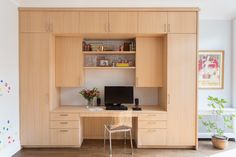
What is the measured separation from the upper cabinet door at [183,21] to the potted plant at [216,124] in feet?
4.90

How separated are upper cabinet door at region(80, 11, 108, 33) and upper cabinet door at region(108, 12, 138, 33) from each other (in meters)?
0.11

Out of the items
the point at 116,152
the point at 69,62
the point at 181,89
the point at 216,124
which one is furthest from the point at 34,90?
the point at 216,124

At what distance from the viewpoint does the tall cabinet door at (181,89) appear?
364 centimetres

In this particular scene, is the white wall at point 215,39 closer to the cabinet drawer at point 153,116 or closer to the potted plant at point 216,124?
the potted plant at point 216,124

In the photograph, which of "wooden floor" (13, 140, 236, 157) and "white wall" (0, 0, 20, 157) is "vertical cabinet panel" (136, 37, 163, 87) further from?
"white wall" (0, 0, 20, 157)

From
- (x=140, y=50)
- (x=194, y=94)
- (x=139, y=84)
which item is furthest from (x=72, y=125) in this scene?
(x=194, y=94)

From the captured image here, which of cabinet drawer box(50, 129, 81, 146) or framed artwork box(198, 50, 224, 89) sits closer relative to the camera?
cabinet drawer box(50, 129, 81, 146)

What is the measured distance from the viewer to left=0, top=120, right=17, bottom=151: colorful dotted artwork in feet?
9.91

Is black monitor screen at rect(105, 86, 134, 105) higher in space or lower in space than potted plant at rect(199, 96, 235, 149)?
higher

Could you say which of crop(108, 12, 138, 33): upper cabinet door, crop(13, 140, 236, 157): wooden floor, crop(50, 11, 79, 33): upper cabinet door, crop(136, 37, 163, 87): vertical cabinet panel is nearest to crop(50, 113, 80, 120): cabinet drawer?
crop(13, 140, 236, 157): wooden floor

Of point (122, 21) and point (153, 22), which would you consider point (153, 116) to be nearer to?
point (153, 22)

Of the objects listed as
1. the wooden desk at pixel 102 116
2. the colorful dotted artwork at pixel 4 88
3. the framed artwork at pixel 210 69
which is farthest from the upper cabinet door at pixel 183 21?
the colorful dotted artwork at pixel 4 88

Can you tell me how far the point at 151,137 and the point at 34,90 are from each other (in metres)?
2.39

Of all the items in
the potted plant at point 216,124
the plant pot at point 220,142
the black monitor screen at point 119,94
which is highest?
the black monitor screen at point 119,94
